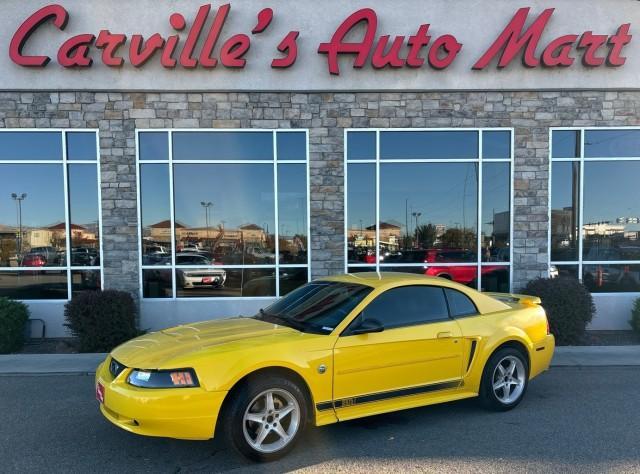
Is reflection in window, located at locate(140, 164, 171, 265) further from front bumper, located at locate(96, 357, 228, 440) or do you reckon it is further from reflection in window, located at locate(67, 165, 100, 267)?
front bumper, located at locate(96, 357, 228, 440)

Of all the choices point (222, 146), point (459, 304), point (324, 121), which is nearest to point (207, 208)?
point (222, 146)

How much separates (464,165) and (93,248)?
289 inches

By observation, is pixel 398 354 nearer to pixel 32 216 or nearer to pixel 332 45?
pixel 332 45

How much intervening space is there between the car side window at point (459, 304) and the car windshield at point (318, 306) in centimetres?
92

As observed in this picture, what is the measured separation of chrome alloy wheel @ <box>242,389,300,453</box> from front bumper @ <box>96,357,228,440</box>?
0.29m

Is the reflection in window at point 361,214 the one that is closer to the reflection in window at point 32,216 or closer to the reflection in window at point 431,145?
the reflection in window at point 431,145

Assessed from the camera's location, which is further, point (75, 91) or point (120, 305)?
point (75, 91)

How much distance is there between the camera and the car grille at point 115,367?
4.04m

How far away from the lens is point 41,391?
576cm

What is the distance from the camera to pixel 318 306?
476cm

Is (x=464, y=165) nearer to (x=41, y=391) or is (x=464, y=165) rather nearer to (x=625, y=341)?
(x=625, y=341)

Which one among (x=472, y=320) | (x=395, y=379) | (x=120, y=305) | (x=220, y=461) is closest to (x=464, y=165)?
(x=472, y=320)

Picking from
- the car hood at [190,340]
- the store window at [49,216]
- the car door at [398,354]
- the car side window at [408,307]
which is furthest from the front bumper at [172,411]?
the store window at [49,216]

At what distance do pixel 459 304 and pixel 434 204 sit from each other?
15.5 feet
